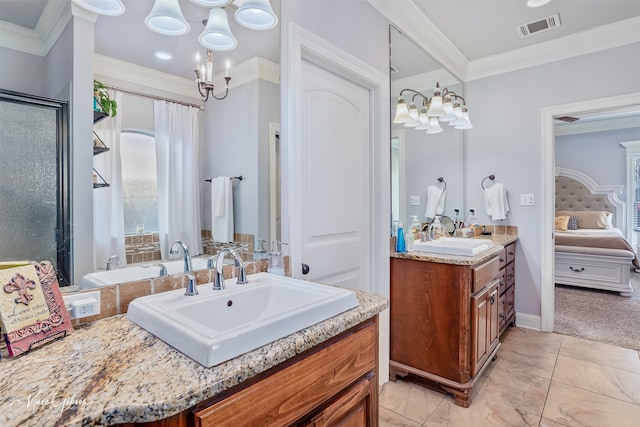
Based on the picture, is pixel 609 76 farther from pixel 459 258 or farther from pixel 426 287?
pixel 426 287

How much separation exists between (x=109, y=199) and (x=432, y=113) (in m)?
2.38

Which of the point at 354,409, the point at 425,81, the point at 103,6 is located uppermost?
the point at 425,81

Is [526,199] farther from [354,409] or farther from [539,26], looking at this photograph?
[354,409]

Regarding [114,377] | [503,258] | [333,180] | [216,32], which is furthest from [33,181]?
[503,258]

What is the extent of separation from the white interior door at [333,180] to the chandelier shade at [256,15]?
13.3 inches

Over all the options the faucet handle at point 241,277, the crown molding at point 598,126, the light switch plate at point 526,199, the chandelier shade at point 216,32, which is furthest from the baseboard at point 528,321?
the crown molding at point 598,126

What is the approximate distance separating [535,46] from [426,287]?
2.53 meters

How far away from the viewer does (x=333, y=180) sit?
1.93 m

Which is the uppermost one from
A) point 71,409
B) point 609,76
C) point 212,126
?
point 609,76

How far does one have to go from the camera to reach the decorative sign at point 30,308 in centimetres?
78

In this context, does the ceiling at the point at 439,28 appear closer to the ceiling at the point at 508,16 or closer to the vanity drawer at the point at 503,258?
the ceiling at the point at 508,16

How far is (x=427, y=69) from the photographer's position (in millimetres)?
2836

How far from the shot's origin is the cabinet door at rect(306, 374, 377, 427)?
96 cm

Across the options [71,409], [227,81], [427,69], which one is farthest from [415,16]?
[71,409]
